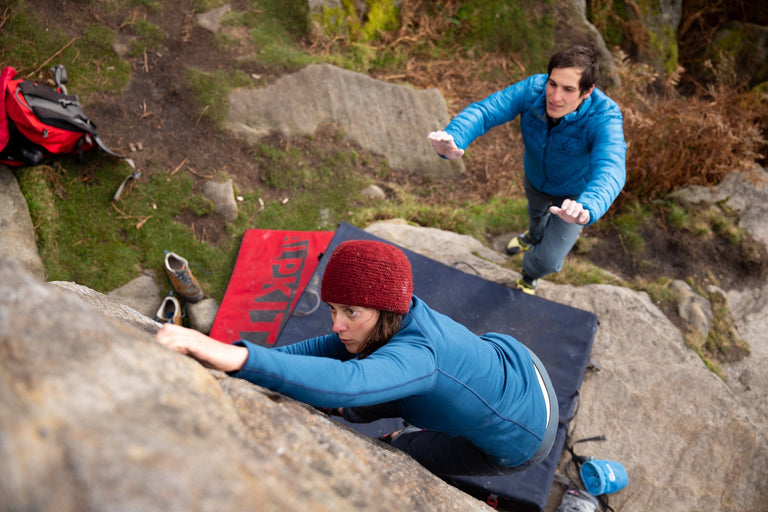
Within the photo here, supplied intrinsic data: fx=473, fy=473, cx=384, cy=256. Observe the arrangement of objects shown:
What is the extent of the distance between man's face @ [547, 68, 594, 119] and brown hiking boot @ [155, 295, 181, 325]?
11.7ft

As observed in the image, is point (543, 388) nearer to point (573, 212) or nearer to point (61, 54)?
point (573, 212)

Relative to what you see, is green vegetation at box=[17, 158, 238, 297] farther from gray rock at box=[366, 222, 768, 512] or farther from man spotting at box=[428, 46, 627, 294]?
gray rock at box=[366, 222, 768, 512]

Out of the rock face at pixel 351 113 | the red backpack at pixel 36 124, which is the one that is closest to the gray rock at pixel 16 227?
the red backpack at pixel 36 124

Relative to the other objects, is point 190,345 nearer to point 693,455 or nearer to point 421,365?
point 421,365

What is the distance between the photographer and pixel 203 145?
5.52 meters

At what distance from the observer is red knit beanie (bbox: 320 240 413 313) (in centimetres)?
186

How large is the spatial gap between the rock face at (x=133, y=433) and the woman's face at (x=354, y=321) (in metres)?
0.38

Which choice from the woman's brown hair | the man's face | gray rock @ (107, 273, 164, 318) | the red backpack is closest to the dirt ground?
the red backpack

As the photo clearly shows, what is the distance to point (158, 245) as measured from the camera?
485 centimetres

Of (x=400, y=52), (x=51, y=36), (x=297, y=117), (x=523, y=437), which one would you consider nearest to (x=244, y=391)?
(x=523, y=437)

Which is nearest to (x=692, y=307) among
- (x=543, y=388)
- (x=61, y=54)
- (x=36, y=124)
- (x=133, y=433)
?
(x=543, y=388)

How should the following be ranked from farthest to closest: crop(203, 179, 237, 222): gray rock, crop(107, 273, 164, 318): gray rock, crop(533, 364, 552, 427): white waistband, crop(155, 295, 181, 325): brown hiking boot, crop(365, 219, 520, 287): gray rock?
crop(203, 179, 237, 222): gray rock → crop(365, 219, 520, 287): gray rock → crop(107, 273, 164, 318): gray rock → crop(155, 295, 181, 325): brown hiking boot → crop(533, 364, 552, 427): white waistband

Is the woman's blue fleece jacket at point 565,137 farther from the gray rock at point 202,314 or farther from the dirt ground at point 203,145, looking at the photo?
the gray rock at point 202,314

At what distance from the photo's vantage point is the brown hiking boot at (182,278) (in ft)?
14.2
